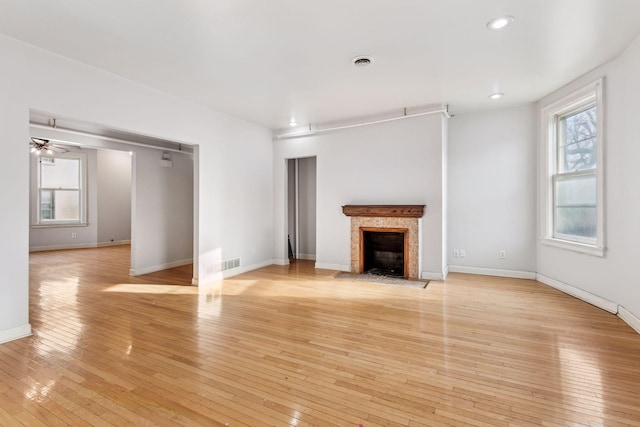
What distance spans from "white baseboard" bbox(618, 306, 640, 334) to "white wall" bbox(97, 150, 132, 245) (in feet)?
36.7

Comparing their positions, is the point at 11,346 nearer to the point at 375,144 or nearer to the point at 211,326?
the point at 211,326

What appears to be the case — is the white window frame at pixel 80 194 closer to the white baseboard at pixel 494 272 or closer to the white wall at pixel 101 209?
the white wall at pixel 101 209

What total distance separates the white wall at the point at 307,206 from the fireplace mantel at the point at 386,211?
5.47ft

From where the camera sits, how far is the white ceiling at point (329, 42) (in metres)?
2.47

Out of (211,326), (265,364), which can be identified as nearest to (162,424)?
A: (265,364)

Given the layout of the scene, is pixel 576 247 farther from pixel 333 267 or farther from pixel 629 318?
pixel 333 267

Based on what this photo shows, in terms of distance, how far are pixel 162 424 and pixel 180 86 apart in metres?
3.74

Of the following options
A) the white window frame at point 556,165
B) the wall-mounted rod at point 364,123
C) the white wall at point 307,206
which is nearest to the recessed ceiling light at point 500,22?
the white window frame at point 556,165

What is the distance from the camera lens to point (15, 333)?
2863mm

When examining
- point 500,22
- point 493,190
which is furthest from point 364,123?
point 500,22

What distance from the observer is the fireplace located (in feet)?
18.1

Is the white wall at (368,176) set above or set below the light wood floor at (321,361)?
above

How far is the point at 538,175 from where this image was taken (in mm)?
4910

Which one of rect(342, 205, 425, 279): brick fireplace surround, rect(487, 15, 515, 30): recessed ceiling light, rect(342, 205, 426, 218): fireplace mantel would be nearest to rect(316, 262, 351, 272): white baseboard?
rect(342, 205, 425, 279): brick fireplace surround
